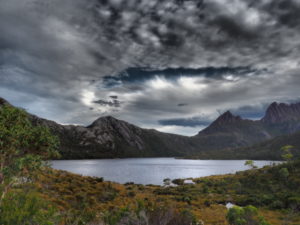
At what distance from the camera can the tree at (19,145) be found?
10688mm

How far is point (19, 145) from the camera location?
11.9 m

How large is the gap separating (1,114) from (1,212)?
5754mm

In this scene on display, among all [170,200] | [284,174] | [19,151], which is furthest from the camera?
[284,174]

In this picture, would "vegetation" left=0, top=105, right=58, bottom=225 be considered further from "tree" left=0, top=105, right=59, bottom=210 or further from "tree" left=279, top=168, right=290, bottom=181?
"tree" left=279, top=168, right=290, bottom=181

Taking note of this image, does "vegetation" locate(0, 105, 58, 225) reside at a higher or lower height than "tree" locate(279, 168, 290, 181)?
higher

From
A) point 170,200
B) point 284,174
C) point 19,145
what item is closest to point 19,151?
point 19,145

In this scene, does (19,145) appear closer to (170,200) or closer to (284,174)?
(170,200)

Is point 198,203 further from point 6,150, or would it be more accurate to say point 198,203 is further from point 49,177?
point 6,150

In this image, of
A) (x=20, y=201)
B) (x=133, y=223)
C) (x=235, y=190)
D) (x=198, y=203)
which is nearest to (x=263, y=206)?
(x=198, y=203)

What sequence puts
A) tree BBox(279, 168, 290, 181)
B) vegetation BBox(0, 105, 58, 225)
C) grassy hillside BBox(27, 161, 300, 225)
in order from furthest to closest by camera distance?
tree BBox(279, 168, 290, 181), grassy hillside BBox(27, 161, 300, 225), vegetation BBox(0, 105, 58, 225)

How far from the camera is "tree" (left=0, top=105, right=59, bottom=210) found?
1069cm

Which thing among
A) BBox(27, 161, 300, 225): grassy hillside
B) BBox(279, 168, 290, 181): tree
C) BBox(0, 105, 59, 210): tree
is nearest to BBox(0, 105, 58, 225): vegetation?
BBox(0, 105, 59, 210): tree

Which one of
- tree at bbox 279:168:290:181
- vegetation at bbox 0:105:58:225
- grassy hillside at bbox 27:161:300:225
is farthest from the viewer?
tree at bbox 279:168:290:181

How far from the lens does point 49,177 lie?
39438 mm
